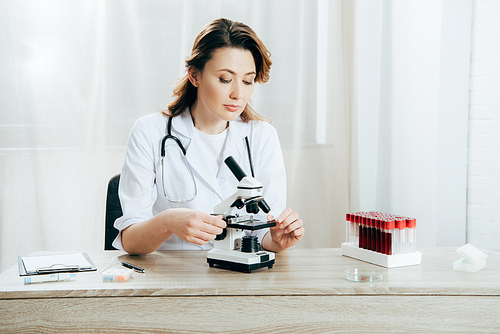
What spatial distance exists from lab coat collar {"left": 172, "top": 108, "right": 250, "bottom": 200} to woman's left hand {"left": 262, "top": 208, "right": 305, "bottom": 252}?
30cm

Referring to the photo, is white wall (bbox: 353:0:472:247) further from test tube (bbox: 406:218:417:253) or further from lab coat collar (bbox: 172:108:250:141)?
test tube (bbox: 406:218:417:253)

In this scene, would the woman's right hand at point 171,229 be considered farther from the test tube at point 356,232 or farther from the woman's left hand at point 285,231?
the test tube at point 356,232

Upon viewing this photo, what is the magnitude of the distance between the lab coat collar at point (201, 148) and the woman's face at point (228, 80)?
6.7 inches

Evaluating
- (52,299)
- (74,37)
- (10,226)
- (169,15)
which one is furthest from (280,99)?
(52,299)

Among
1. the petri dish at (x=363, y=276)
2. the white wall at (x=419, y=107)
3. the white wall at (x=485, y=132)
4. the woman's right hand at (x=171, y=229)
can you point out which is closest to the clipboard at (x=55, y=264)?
the woman's right hand at (x=171, y=229)

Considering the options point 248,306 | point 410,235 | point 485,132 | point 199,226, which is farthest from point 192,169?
point 485,132

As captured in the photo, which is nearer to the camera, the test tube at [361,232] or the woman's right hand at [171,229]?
the woman's right hand at [171,229]

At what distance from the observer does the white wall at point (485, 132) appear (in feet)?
8.21

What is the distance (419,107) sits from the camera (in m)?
2.67

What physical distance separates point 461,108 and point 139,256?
2.14 m

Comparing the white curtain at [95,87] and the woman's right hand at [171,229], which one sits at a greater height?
the white curtain at [95,87]

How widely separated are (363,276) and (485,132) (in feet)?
5.90

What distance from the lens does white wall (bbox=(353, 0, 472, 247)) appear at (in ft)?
8.68

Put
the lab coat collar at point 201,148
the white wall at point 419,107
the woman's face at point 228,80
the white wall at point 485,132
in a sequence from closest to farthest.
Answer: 1. the woman's face at point 228,80
2. the lab coat collar at point 201,148
3. the white wall at point 485,132
4. the white wall at point 419,107
